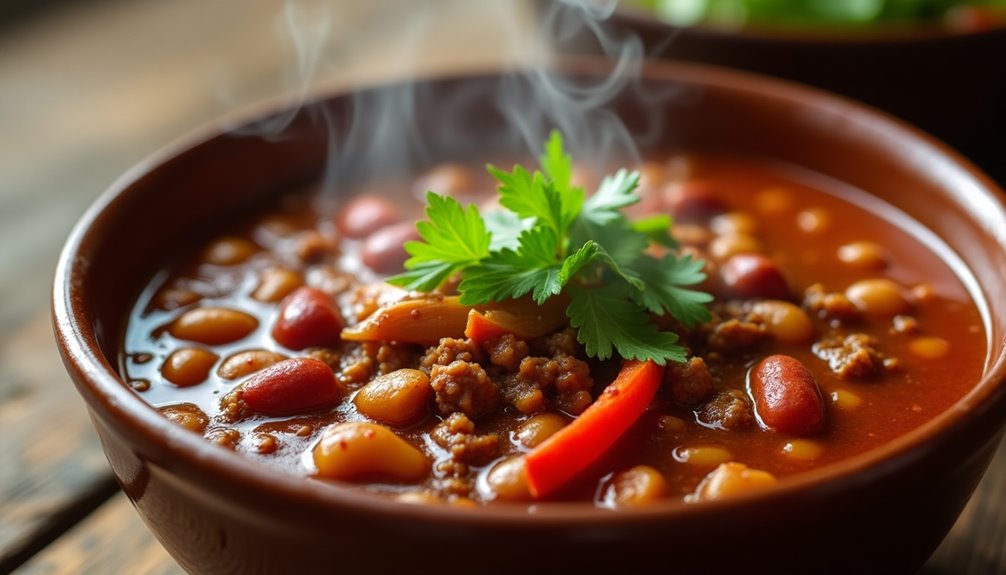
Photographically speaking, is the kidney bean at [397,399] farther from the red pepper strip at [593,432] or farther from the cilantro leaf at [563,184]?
the cilantro leaf at [563,184]

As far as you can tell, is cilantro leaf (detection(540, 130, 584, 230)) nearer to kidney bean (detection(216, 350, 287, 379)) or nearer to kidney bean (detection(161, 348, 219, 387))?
kidney bean (detection(216, 350, 287, 379))

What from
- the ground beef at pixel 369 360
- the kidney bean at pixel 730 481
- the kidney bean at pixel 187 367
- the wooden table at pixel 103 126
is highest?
the kidney bean at pixel 730 481

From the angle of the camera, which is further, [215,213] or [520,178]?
[215,213]

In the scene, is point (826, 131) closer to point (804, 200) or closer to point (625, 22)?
point (804, 200)

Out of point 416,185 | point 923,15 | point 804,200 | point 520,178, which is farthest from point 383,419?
point 923,15

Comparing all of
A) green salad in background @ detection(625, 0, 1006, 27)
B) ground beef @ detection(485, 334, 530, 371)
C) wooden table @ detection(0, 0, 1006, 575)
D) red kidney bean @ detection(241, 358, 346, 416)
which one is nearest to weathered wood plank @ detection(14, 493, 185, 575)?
wooden table @ detection(0, 0, 1006, 575)

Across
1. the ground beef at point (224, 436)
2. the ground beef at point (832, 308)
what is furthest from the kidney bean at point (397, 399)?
the ground beef at point (832, 308)
